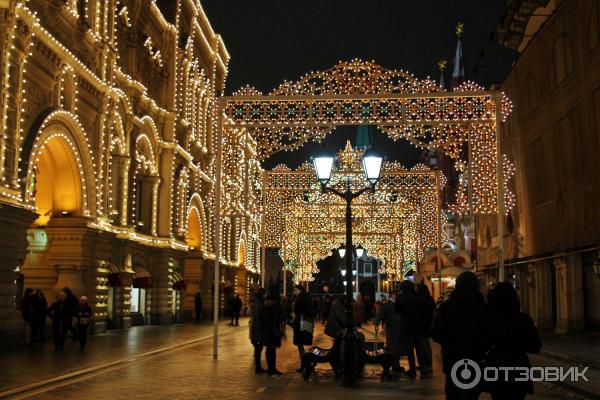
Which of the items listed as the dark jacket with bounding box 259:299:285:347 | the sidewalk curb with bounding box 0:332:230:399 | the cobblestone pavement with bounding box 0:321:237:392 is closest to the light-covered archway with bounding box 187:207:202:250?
the cobblestone pavement with bounding box 0:321:237:392

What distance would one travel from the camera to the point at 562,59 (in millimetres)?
27312

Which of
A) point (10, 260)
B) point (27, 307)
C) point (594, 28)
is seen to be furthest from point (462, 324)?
point (594, 28)

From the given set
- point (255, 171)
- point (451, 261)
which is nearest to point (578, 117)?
point (451, 261)

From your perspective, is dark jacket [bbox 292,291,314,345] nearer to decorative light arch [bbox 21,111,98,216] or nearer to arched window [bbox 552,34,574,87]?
decorative light arch [bbox 21,111,98,216]

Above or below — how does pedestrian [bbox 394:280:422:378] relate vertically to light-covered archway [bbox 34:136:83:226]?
below

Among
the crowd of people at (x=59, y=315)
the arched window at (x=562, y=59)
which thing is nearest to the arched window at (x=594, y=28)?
the arched window at (x=562, y=59)

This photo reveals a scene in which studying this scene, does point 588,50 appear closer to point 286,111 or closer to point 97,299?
point 286,111

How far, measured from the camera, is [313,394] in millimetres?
13016

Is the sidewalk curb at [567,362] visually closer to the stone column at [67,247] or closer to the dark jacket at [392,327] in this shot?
the dark jacket at [392,327]

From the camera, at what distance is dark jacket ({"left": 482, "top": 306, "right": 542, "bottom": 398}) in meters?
7.61

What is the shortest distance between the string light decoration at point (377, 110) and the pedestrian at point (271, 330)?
19.3ft

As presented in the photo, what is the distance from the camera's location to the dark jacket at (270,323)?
16016mm

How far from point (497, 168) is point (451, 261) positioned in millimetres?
16976

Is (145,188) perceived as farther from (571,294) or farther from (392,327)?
(392,327)
